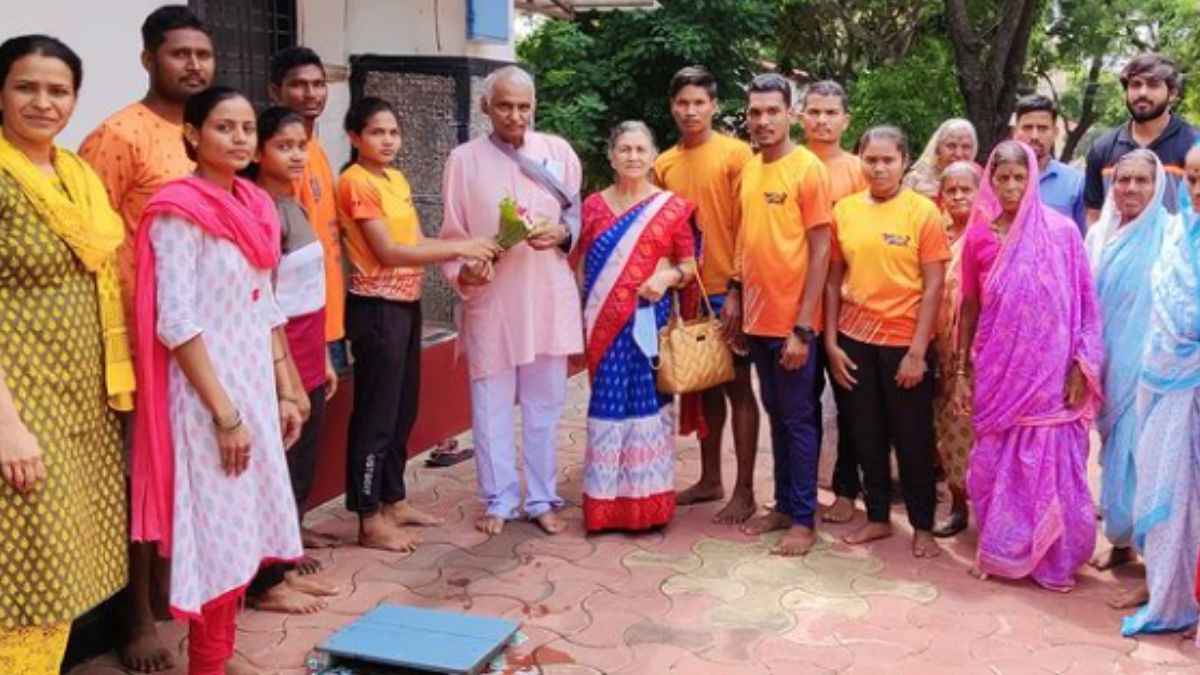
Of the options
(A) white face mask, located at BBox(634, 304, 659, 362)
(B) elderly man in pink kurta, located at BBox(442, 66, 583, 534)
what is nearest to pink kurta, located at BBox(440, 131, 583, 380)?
(B) elderly man in pink kurta, located at BBox(442, 66, 583, 534)

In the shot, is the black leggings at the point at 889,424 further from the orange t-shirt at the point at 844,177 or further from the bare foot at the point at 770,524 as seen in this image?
the orange t-shirt at the point at 844,177

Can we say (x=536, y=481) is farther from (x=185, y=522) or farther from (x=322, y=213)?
(x=185, y=522)

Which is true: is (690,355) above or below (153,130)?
below

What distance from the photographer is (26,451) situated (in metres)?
2.63

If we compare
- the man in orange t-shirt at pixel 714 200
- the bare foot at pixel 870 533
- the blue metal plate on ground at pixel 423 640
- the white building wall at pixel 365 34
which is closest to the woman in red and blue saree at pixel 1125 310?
the bare foot at pixel 870 533

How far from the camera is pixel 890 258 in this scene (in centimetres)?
→ 434

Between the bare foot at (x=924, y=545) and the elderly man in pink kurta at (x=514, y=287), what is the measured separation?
139 cm

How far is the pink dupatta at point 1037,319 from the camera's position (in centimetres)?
404

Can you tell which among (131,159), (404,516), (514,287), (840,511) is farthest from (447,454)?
(131,159)

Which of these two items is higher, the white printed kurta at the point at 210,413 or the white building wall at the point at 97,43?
the white building wall at the point at 97,43

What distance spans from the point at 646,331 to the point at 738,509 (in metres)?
0.92

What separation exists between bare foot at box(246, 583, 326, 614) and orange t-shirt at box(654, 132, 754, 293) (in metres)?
1.96

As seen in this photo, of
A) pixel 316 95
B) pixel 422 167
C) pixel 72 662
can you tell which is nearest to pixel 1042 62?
pixel 422 167

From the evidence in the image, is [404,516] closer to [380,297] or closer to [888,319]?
[380,297]
